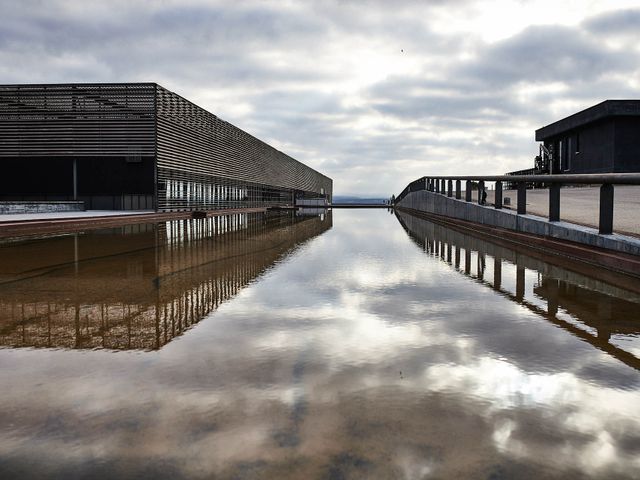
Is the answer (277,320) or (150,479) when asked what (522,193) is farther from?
(150,479)

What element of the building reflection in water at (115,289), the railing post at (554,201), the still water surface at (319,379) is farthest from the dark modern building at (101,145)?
the still water surface at (319,379)

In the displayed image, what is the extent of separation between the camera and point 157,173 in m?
41.1

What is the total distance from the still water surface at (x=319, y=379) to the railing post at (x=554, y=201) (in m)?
3.62

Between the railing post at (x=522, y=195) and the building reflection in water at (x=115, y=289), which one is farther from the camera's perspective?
the railing post at (x=522, y=195)

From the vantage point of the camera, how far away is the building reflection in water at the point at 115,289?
5137mm

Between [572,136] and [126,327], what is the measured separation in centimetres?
5527

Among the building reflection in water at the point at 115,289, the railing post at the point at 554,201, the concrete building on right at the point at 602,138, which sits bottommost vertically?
the building reflection in water at the point at 115,289

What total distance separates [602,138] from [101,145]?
39602 mm

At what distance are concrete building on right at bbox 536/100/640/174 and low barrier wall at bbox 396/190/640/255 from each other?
24783 millimetres

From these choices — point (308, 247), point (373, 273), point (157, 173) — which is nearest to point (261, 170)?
point (157, 173)

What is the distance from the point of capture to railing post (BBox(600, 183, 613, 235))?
907 centimetres

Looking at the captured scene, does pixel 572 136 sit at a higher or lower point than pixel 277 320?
higher

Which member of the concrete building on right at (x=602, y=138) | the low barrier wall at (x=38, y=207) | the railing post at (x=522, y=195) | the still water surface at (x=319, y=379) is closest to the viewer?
the still water surface at (x=319, y=379)

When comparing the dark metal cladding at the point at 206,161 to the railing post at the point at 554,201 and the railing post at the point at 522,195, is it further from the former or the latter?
the railing post at the point at 554,201
